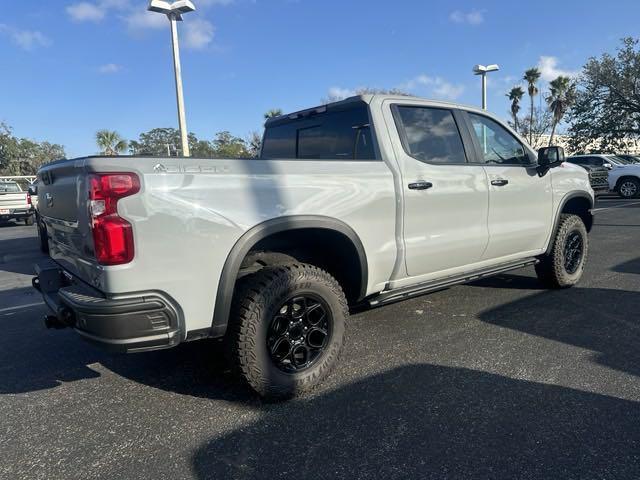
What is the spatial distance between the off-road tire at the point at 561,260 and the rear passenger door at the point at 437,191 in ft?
4.53

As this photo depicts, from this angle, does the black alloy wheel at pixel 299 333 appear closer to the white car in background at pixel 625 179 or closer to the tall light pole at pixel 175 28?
the tall light pole at pixel 175 28

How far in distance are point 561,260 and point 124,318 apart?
4526 millimetres

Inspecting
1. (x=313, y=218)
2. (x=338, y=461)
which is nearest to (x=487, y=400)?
(x=338, y=461)

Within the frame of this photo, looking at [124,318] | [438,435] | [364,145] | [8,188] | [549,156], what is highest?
[8,188]

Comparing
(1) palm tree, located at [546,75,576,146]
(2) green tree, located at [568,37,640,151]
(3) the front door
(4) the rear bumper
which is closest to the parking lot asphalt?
(4) the rear bumper

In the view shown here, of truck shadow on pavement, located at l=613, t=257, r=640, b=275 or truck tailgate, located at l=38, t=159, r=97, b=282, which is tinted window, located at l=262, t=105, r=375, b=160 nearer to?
truck tailgate, located at l=38, t=159, r=97, b=282

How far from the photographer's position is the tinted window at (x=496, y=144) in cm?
427

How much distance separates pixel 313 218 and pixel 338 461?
1397 mm

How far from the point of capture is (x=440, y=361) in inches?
136

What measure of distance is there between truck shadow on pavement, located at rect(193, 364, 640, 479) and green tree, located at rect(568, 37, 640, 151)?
30550 millimetres

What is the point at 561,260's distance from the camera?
16.8 ft

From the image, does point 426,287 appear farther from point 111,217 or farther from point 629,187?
point 629,187

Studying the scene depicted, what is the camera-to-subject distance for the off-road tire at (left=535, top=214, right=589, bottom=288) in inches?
198

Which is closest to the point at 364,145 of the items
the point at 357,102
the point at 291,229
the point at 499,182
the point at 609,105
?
the point at 357,102
